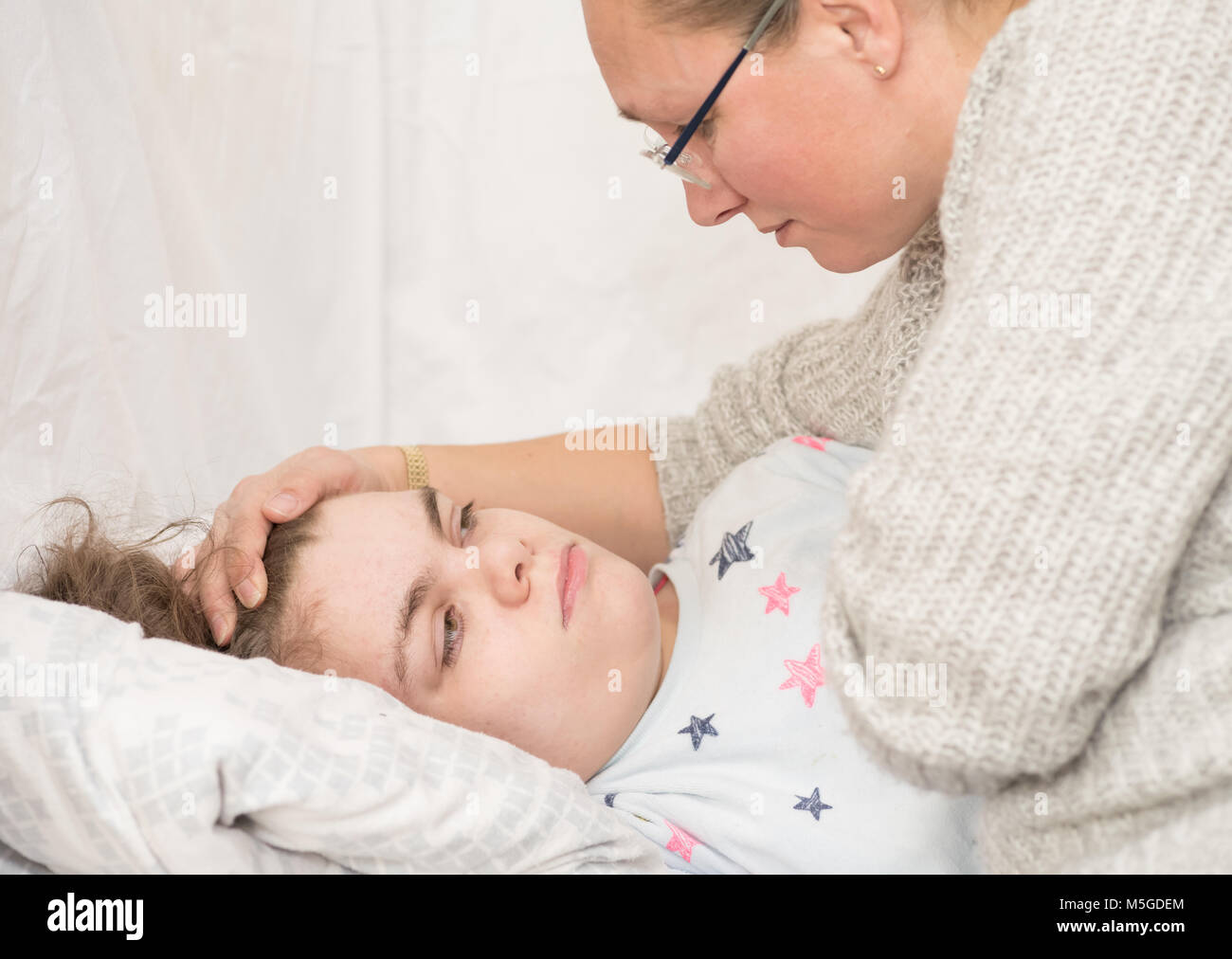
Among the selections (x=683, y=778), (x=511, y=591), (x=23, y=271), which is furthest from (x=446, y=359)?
(x=683, y=778)

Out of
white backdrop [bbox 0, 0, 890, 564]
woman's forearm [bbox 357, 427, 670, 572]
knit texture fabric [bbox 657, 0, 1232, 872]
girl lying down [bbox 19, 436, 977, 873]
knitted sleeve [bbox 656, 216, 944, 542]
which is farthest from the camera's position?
woman's forearm [bbox 357, 427, 670, 572]

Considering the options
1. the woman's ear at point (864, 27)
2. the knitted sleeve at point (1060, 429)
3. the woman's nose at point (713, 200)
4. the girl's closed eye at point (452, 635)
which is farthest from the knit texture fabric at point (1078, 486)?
the girl's closed eye at point (452, 635)

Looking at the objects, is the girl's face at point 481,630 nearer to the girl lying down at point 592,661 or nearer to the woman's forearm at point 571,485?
the girl lying down at point 592,661

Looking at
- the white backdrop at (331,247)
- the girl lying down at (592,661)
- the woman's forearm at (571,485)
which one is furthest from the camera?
the woman's forearm at (571,485)

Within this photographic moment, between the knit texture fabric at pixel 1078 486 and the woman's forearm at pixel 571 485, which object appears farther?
the woman's forearm at pixel 571 485

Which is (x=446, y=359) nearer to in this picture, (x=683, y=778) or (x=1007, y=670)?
(x=683, y=778)

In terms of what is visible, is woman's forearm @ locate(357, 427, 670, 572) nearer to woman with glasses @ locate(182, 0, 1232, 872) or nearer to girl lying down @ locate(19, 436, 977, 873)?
girl lying down @ locate(19, 436, 977, 873)

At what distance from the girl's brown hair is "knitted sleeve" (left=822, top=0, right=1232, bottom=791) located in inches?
21.9

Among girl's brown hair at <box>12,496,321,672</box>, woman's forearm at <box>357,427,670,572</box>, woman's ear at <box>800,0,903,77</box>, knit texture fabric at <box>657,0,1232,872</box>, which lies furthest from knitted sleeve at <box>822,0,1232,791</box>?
woman's forearm at <box>357,427,670,572</box>

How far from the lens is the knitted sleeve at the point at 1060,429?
30.8 inches

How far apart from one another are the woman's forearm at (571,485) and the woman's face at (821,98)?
53 cm

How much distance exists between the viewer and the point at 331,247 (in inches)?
72.4

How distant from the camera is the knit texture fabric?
78 centimetres

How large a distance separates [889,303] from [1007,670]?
612 mm
